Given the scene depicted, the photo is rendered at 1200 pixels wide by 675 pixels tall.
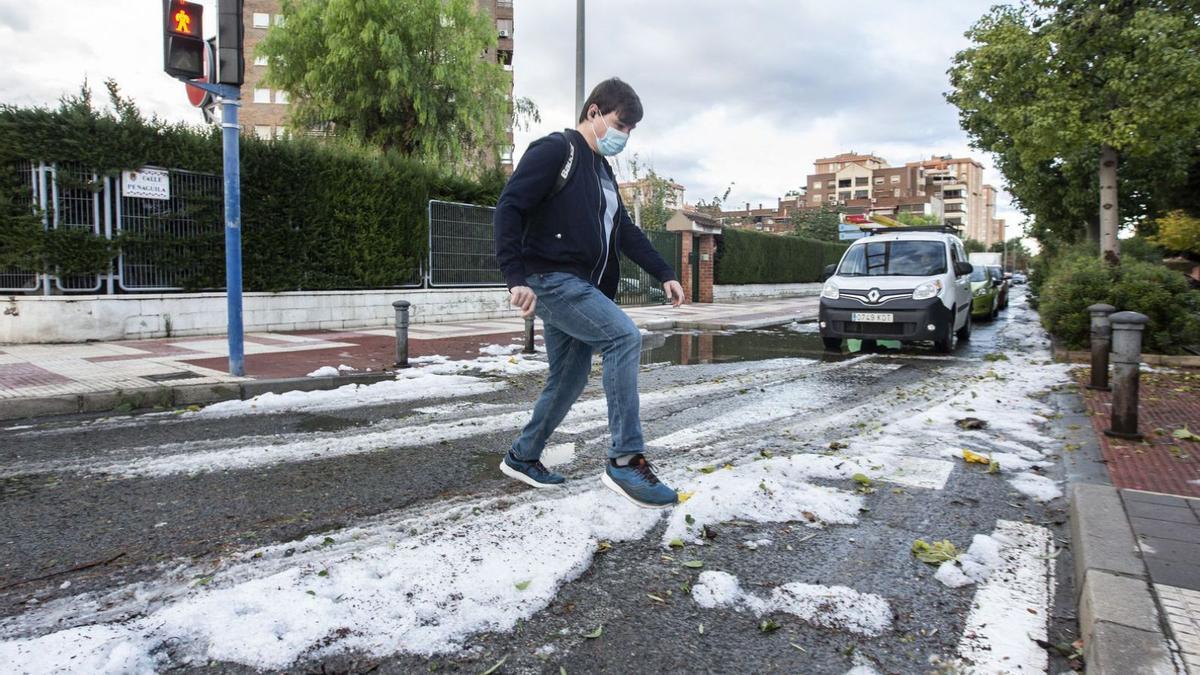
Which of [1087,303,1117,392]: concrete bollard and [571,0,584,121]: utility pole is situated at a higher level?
[571,0,584,121]: utility pole

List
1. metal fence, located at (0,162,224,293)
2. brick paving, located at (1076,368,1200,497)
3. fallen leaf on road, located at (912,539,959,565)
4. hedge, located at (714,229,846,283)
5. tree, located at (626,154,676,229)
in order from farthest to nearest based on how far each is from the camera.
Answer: tree, located at (626,154,676,229) → hedge, located at (714,229,846,283) → metal fence, located at (0,162,224,293) → brick paving, located at (1076,368,1200,497) → fallen leaf on road, located at (912,539,959,565)

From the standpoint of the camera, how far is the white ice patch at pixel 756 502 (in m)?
3.21

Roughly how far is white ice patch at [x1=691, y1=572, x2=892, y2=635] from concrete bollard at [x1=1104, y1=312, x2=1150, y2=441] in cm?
352

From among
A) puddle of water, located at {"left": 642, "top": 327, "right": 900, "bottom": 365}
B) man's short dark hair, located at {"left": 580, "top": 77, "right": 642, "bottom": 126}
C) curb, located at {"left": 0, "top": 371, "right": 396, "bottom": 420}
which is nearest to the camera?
man's short dark hair, located at {"left": 580, "top": 77, "right": 642, "bottom": 126}

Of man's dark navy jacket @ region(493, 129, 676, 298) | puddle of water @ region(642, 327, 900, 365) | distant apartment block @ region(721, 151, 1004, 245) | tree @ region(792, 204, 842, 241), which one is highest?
distant apartment block @ region(721, 151, 1004, 245)

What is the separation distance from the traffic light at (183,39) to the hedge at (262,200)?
456cm

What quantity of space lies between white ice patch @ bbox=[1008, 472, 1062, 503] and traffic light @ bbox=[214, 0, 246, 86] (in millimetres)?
7258

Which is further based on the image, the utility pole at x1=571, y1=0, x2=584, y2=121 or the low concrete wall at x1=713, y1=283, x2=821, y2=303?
the low concrete wall at x1=713, y1=283, x2=821, y2=303

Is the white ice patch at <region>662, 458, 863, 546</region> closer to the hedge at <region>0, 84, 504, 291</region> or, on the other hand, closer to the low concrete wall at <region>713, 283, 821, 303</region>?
the hedge at <region>0, 84, 504, 291</region>

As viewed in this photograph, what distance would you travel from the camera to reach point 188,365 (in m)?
7.95

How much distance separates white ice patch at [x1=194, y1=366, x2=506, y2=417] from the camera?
610cm

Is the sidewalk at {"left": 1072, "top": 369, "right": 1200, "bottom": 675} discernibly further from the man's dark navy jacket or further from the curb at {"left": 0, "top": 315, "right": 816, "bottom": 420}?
the curb at {"left": 0, "top": 315, "right": 816, "bottom": 420}

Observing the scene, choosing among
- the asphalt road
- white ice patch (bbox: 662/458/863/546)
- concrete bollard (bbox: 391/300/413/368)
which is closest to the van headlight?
the asphalt road

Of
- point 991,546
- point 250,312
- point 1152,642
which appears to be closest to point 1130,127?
point 991,546
